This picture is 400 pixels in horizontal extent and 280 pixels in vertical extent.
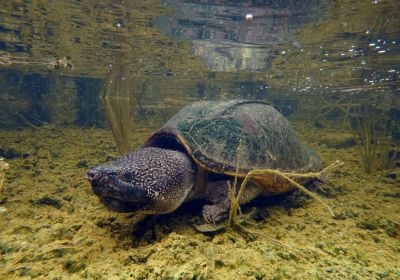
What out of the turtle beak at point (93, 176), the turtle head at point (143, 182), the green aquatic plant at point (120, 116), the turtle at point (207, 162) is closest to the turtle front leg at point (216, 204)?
the turtle at point (207, 162)

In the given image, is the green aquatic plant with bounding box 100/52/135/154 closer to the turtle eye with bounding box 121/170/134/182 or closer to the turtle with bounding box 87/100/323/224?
the turtle with bounding box 87/100/323/224

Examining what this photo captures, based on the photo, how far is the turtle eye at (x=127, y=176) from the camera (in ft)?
9.15

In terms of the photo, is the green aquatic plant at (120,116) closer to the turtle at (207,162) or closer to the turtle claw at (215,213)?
the turtle at (207,162)

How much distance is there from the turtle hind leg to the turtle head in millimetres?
425

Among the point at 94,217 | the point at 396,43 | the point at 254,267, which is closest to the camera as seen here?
the point at 254,267

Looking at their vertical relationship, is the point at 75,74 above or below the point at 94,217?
above

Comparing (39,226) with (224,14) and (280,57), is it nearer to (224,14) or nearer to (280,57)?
(224,14)

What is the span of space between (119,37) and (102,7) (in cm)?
289

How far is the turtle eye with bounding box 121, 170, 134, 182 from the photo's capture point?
279cm

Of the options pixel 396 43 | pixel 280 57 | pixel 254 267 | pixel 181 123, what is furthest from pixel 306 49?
pixel 254 267

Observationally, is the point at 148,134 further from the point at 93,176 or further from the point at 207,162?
the point at 93,176

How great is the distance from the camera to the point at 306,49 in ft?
40.1

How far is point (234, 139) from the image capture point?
399 centimetres

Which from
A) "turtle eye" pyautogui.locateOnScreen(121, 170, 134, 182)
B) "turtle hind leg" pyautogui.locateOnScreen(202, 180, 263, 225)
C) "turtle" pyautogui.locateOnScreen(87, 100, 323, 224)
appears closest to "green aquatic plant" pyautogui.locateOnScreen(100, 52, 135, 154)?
"turtle" pyautogui.locateOnScreen(87, 100, 323, 224)
